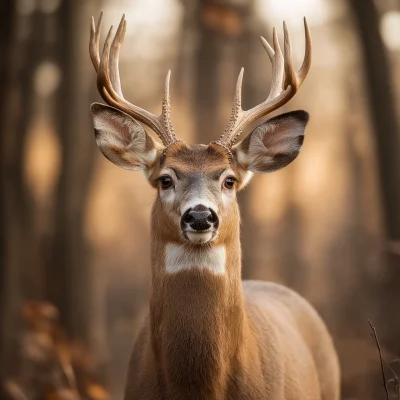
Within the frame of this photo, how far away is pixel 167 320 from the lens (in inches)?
245

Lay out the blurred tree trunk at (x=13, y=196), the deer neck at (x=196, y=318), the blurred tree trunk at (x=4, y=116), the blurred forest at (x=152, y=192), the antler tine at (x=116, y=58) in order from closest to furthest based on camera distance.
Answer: the deer neck at (x=196, y=318) < the antler tine at (x=116, y=58) < the blurred forest at (x=152, y=192) < the blurred tree trunk at (x=4, y=116) < the blurred tree trunk at (x=13, y=196)

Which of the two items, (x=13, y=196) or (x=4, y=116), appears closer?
(x=4, y=116)

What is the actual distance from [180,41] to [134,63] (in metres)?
5.30

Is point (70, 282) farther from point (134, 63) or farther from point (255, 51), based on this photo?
point (134, 63)

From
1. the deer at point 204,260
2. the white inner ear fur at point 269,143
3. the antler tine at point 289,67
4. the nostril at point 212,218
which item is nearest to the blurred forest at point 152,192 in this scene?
the deer at point 204,260

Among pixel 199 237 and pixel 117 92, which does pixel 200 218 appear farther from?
pixel 117 92

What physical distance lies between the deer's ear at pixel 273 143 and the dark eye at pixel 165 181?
0.61 m

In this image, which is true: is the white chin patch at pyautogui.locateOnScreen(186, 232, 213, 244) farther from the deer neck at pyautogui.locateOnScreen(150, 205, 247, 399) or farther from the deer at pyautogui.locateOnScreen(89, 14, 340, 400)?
the deer neck at pyautogui.locateOnScreen(150, 205, 247, 399)

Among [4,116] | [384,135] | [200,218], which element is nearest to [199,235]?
[200,218]

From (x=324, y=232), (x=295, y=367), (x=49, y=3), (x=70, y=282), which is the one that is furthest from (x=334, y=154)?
(x=295, y=367)

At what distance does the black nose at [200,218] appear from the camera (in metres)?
5.89

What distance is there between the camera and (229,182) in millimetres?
6559

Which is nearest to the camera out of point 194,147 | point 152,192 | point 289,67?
point 194,147

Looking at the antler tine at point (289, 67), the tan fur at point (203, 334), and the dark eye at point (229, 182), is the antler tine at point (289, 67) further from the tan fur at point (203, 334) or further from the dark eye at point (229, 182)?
the dark eye at point (229, 182)
